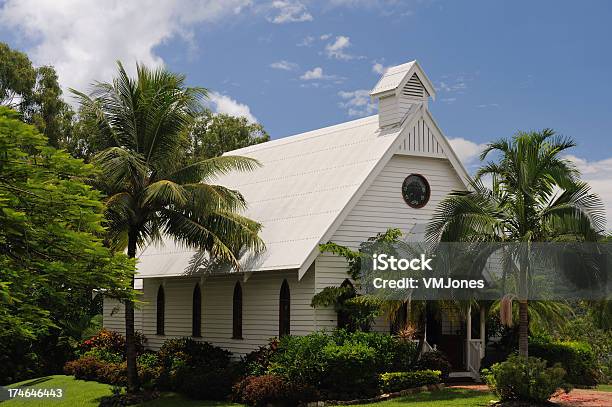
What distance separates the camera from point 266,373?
2714cm

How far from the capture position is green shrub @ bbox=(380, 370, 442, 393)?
25.9 m

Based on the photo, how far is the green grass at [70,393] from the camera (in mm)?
29656

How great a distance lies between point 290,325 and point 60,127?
3194cm

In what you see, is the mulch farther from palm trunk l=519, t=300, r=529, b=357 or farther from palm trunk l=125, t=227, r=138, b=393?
palm trunk l=125, t=227, r=138, b=393

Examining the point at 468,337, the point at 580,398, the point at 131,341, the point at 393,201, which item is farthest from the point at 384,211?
the point at 131,341

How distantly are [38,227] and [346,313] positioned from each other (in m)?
14.1

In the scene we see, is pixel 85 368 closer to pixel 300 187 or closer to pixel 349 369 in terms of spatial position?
pixel 300 187

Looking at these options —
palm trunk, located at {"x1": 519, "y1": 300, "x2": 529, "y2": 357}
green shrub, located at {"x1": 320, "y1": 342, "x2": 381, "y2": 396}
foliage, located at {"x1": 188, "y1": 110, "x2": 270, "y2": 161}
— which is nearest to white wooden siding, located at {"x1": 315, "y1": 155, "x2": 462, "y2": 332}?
green shrub, located at {"x1": 320, "y1": 342, "x2": 381, "y2": 396}

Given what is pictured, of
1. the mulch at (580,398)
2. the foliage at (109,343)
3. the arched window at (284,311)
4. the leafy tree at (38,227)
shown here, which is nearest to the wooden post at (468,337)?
the mulch at (580,398)

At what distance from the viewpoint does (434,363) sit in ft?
90.7

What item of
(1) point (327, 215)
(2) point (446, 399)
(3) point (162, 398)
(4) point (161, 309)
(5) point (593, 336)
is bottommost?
(3) point (162, 398)

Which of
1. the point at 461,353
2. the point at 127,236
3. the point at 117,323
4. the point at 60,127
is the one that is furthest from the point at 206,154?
the point at 461,353

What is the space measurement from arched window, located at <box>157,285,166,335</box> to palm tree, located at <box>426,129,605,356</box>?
16.1m

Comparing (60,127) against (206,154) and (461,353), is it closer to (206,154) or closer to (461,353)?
(206,154)
